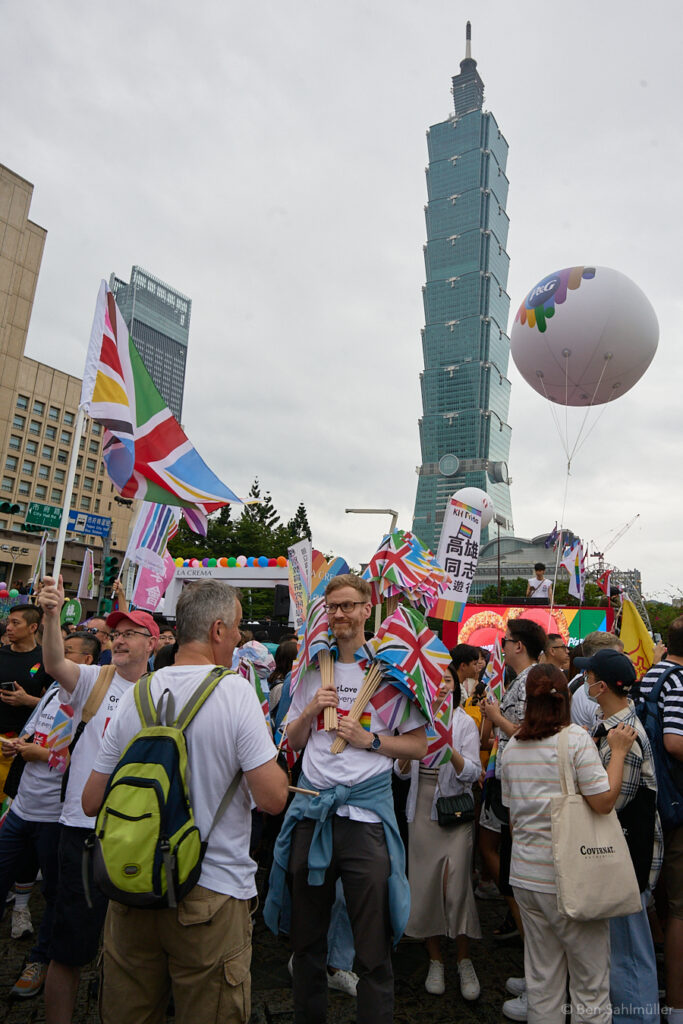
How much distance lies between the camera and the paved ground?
315 centimetres

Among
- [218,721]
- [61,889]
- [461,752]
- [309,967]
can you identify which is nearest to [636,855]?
[461,752]

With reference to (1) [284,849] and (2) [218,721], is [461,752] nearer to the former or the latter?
(1) [284,849]

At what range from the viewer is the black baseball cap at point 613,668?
3172mm

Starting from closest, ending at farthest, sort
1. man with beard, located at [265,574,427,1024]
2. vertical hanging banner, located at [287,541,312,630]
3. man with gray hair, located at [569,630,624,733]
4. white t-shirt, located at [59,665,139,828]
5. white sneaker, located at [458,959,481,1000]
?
man with beard, located at [265,574,427,1024], white t-shirt, located at [59,665,139,828], white sneaker, located at [458,959,481,1000], man with gray hair, located at [569,630,624,733], vertical hanging banner, located at [287,541,312,630]

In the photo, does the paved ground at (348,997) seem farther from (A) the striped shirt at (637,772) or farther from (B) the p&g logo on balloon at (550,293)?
(B) the p&g logo on balloon at (550,293)

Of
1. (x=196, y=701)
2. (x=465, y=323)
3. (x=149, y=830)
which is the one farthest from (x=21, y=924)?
(x=465, y=323)

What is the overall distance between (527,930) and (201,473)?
15.3ft

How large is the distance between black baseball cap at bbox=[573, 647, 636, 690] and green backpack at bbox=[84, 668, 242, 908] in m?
2.17

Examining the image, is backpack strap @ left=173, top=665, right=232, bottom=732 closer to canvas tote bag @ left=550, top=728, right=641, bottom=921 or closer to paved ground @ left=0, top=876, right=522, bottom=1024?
canvas tote bag @ left=550, top=728, right=641, bottom=921

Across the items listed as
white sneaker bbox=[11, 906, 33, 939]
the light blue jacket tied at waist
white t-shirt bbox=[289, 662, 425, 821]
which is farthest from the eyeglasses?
white sneaker bbox=[11, 906, 33, 939]

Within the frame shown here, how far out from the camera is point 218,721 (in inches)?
82.9

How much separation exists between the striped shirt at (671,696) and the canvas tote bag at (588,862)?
27.2 inches

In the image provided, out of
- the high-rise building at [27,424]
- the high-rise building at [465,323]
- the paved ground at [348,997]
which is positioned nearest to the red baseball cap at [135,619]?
the paved ground at [348,997]

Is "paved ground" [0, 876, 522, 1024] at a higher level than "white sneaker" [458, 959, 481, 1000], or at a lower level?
lower
